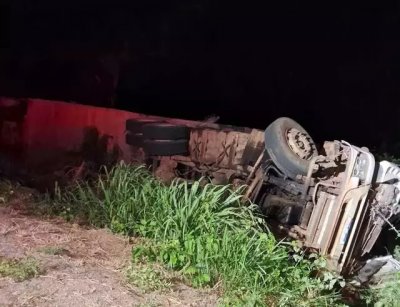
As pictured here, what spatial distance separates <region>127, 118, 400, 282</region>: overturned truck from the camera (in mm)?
5035

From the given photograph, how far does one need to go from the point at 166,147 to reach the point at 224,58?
598 cm

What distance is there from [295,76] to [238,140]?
19.8 ft

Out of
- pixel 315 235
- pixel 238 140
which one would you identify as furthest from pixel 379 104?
pixel 315 235

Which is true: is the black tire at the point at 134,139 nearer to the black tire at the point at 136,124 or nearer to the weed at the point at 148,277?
the black tire at the point at 136,124

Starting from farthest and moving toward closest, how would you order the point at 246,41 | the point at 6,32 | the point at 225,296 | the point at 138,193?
the point at 246,41 < the point at 6,32 < the point at 138,193 < the point at 225,296

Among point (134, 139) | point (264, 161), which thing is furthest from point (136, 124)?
point (264, 161)

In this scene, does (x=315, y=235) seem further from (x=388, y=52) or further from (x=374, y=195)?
(x=388, y=52)

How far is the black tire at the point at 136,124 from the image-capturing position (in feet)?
21.7

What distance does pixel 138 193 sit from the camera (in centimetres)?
486

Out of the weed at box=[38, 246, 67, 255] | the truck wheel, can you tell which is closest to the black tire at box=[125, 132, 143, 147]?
the truck wheel

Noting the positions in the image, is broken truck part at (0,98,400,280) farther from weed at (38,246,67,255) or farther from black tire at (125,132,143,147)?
weed at (38,246,67,255)

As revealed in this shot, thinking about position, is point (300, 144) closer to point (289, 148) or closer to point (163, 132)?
point (289, 148)

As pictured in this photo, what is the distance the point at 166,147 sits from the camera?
645cm

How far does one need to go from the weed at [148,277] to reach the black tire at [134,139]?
2984 millimetres
